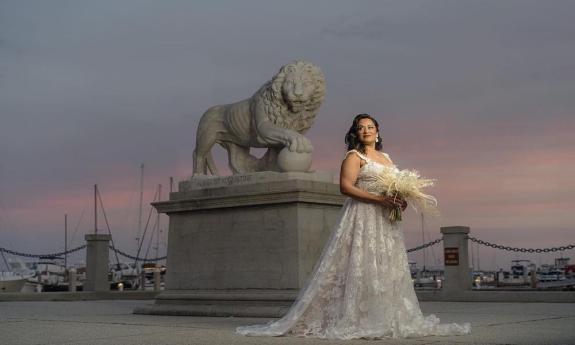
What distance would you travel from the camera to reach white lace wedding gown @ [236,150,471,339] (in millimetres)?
7781

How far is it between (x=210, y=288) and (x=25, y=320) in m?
2.97

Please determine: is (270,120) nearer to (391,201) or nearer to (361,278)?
(391,201)

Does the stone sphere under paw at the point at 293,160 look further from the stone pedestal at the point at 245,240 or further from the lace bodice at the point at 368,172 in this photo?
the lace bodice at the point at 368,172

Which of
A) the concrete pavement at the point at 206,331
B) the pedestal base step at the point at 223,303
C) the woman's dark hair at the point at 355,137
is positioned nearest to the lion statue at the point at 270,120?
the pedestal base step at the point at 223,303

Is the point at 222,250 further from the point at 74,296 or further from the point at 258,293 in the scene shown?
the point at 74,296

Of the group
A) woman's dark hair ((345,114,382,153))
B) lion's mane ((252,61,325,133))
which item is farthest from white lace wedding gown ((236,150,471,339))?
lion's mane ((252,61,325,133))

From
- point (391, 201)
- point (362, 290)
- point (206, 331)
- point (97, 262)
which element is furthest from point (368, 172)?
point (97, 262)

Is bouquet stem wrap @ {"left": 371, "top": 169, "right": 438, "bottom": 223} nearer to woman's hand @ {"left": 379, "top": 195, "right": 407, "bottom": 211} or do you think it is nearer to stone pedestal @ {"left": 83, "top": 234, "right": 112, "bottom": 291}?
woman's hand @ {"left": 379, "top": 195, "right": 407, "bottom": 211}

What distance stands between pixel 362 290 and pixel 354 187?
994mm

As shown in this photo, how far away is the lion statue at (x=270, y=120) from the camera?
12.4 metres

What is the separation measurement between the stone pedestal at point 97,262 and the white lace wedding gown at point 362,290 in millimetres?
14211

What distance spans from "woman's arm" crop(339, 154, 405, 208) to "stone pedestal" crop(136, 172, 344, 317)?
136 inches

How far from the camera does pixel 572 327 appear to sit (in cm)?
849

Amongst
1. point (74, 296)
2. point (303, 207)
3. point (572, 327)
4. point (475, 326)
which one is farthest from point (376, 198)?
point (74, 296)
